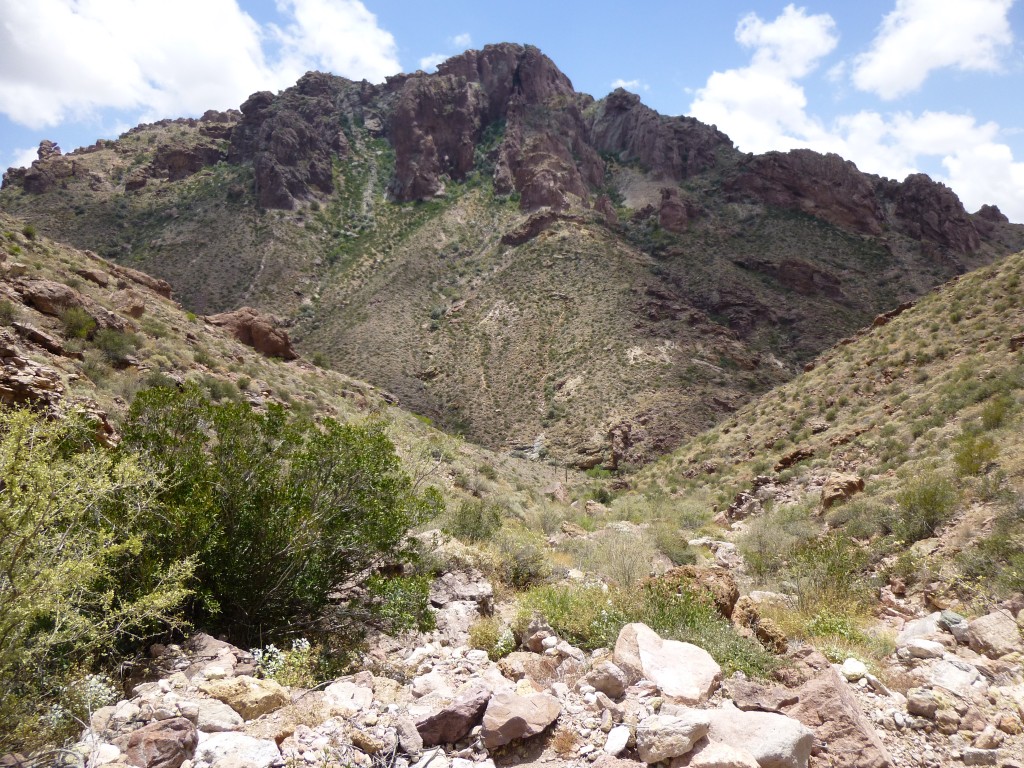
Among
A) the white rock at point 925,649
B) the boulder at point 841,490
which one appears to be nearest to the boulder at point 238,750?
the white rock at point 925,649

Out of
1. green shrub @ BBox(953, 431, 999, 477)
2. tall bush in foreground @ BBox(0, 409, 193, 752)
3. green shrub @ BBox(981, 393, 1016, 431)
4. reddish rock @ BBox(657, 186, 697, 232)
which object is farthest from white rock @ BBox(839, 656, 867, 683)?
reddish rock @ BBox(657, 186, 697, 232)

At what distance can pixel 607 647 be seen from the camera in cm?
515

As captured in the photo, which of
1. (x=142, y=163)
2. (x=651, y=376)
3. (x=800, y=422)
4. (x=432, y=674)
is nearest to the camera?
(x=432, y=674)

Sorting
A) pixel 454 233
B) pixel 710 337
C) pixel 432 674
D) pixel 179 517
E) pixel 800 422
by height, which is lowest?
pixel 432 674

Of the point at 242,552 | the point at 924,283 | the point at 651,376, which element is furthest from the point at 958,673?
the point at 924,283

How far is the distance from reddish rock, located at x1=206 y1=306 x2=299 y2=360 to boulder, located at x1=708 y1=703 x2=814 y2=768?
86.4ft

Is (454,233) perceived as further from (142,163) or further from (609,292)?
(142,163)

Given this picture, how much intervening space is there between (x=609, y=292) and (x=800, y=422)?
27.1m

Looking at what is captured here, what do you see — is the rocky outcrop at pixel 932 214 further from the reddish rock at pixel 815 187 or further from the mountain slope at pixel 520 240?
the reddish rock at pixel 815 187

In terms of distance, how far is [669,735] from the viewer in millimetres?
3299

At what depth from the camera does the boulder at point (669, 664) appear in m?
4.01

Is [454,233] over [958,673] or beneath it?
over

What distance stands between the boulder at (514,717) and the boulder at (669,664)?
0.76 metres

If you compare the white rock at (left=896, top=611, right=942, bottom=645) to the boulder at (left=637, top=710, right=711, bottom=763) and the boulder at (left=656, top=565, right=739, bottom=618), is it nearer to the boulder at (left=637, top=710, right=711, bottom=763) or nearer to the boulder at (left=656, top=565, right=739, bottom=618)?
the boulder at (left=656, top=565, right=739, bottom=618)
